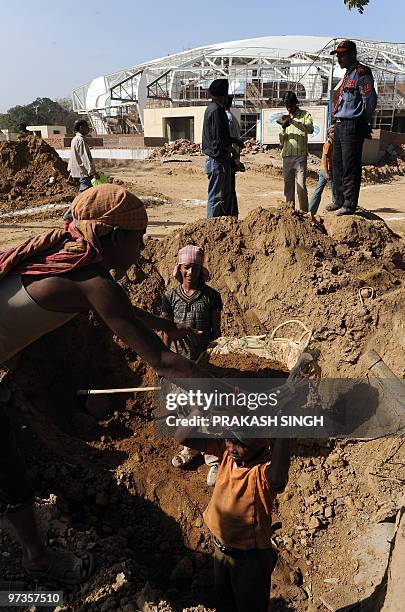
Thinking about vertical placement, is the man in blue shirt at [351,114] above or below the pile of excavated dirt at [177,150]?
above

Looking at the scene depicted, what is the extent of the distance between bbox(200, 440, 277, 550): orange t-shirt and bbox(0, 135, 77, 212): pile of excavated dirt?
442 inches

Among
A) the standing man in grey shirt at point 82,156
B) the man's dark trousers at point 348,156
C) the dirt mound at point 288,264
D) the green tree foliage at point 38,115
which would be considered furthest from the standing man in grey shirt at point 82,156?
the green tree foliage at point 38,115

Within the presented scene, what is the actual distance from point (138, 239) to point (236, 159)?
4212 millimetres

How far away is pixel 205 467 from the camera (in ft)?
12.3

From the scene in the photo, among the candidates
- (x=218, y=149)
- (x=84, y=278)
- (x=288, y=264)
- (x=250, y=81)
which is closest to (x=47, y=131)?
(x=250, y=81)

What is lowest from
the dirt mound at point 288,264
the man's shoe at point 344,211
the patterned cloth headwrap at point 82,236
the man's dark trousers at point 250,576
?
the man's dark trousers at point 250,576

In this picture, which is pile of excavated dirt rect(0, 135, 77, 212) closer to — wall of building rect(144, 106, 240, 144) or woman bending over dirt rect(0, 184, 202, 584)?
woman bending over dirt rect(0, 184, 202, 584)

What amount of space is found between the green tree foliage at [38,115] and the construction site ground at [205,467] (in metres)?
42.3

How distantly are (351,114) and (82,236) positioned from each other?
14.5 feet

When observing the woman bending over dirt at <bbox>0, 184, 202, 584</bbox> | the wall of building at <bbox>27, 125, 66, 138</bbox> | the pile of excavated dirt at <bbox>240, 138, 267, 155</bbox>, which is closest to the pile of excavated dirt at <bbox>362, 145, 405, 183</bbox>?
the pile of excavated dirt at <bbox>240, 138, 267, 155</bbox>

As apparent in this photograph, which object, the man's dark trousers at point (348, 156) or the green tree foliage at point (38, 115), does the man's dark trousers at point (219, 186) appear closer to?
the man's dark trousers at point (348, 156)

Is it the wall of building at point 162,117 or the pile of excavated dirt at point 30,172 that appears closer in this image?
the pile of excavated dirt at point 30,172

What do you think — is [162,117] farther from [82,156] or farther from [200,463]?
[200,463]

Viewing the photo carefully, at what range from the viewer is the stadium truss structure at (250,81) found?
2564cm
